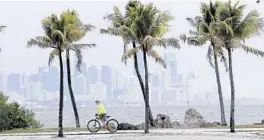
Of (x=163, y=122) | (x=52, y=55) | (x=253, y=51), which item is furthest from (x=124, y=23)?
(x=253, y=51)

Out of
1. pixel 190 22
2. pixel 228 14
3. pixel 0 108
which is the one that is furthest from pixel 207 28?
pixel 0 108

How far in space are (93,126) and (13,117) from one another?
9.38 metres

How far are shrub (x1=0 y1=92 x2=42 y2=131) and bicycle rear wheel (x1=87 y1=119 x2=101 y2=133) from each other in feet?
29.2

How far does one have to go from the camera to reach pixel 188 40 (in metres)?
39.4

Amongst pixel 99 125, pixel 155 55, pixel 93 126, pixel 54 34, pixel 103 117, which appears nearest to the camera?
pixel 54 34

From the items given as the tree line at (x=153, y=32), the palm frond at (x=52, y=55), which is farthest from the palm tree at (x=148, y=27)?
the palm frond at (x=52, y=55)

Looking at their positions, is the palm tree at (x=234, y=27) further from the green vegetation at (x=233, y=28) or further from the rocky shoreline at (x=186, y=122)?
the rocky shoreline at (x=186, y=122)

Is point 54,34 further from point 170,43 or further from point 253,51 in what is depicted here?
point 253,51

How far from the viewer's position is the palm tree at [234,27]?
2609 cm

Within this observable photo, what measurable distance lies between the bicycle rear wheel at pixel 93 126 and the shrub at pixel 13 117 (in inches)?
350

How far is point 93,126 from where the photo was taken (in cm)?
2831

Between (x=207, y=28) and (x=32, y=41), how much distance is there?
14175 mm

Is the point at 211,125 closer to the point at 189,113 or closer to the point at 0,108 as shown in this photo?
the point at 189,113

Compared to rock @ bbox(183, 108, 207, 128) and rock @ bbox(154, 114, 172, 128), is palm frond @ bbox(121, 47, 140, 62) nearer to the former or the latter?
rock @ bbox(154, 114, 172, 128)
